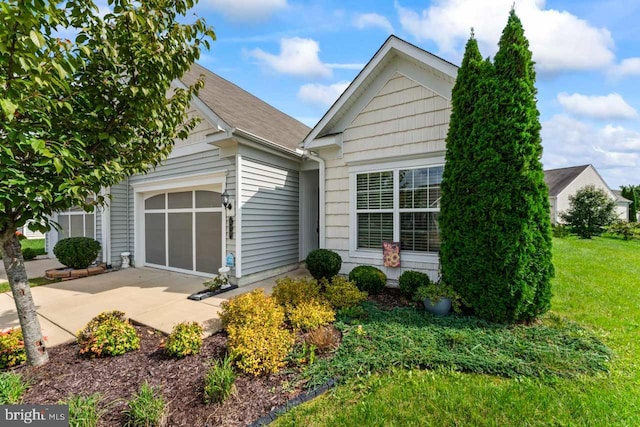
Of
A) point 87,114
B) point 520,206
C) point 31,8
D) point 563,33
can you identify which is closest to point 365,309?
point 520,206

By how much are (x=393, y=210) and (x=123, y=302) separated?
602 cm

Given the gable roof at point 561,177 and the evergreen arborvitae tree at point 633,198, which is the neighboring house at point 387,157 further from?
the evergreen arborvitae tree at point 633,198

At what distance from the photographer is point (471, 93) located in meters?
4.61

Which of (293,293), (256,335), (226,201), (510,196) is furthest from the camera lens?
(226,201)

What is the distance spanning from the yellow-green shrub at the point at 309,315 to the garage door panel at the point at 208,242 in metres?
3.58

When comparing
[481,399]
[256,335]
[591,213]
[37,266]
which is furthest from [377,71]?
[591,213]

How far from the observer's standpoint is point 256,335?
3.46 m

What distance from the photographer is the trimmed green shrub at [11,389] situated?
2580mm

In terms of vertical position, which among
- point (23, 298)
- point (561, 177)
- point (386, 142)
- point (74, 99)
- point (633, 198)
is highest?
point (561, 177)

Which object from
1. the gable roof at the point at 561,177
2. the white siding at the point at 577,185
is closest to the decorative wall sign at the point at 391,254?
the white siding at the point at 577,185

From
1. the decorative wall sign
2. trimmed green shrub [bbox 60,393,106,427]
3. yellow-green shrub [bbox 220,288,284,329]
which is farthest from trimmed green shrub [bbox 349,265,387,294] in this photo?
trimmed green shrub [bbox 60,393,106,427]

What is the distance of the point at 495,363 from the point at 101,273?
1004 centimetres

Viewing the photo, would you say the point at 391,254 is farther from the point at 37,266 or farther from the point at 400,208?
the point at 37,266

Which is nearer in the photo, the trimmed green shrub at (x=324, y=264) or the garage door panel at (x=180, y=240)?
the trimmed green shrub at (x=324, y=264)
